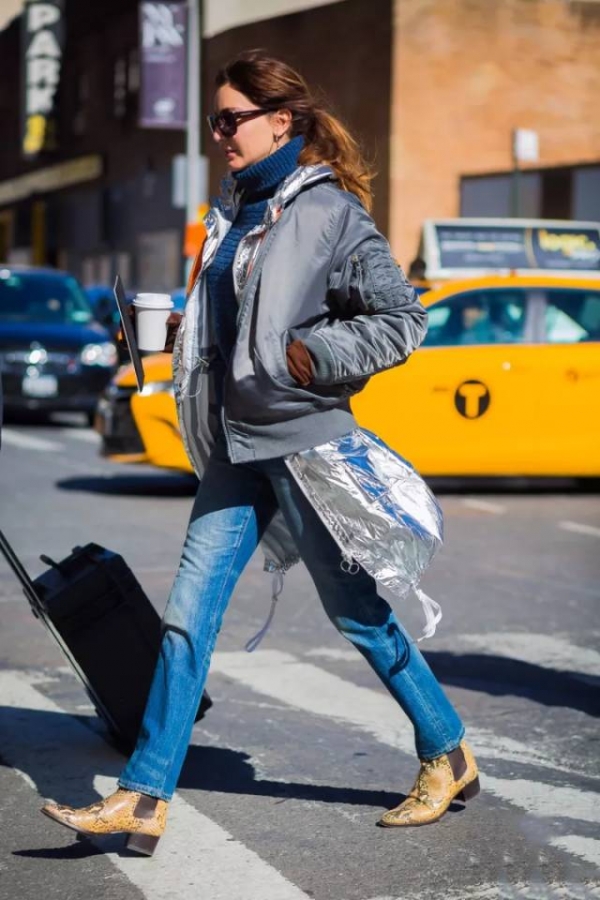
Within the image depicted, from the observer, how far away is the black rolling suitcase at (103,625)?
15.6 ft

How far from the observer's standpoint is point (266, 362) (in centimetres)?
394

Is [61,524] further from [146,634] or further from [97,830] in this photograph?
[97,830]

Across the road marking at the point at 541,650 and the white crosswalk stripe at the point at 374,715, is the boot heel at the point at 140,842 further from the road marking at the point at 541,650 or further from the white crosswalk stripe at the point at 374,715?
the road marking at the point at 541,650

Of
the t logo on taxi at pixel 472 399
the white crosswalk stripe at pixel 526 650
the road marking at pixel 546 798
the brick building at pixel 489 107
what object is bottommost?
the white crosswalk stripe at pixel 526 650

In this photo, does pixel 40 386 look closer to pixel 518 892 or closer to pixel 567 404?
pixel 567 404

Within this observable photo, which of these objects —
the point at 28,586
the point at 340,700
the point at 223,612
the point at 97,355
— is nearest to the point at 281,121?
the point at 223,612

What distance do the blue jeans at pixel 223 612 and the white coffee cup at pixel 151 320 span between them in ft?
1.06

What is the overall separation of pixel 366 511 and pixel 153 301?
2.51 ft

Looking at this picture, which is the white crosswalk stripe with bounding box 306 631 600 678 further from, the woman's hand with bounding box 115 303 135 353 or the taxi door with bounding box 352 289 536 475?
the taxi door with bounding box 352 289 536 475

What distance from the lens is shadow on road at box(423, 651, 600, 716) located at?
5.93 m

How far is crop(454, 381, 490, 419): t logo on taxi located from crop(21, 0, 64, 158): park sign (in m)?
34.2

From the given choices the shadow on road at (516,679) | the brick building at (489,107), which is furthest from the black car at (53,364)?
the brick building at (489,107)

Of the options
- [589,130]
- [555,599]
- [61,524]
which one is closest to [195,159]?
[589,130]

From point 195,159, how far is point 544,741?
22.6 meters
